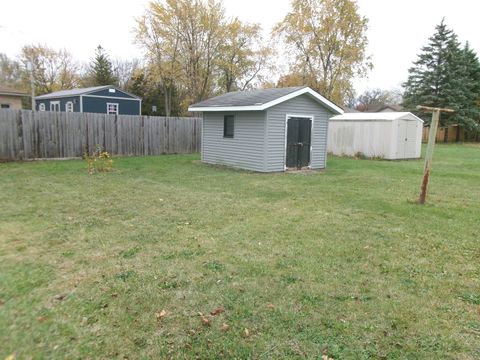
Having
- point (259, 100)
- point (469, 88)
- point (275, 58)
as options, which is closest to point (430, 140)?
point (259, 100)

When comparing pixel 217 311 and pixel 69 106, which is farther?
pixel 69 106

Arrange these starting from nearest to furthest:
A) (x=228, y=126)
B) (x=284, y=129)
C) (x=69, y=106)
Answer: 1. (x=284, y=129)
2. (x=228, y=126)
3. (x=69, y=106)

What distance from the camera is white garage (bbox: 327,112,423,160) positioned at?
56.2ft

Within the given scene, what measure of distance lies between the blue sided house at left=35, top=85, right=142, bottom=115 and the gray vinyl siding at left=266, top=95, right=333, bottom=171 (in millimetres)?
17551

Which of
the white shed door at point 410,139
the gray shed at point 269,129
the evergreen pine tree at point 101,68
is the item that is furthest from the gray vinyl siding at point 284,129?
the evergreen pine tree at point 101,68

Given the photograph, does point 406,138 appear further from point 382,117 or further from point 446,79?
point 446,79

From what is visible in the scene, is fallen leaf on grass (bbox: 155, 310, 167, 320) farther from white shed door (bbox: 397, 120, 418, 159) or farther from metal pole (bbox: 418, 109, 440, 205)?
white shed door (bbox: 397, 120, 418, 159)

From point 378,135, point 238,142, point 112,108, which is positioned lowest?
point 238,142

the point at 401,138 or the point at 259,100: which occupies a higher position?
the point at 259,100

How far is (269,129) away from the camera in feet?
37.3

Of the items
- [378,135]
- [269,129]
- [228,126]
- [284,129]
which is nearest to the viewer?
[269,129]

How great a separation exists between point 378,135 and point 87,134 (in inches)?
514

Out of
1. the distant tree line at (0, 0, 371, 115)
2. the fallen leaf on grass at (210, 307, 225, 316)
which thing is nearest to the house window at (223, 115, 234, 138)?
the fallen leaf on grass at (210, 307, 225, 316)

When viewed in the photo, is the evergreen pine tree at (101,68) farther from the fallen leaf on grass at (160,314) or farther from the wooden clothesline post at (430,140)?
the fallen leaf on grass at (160,314)
